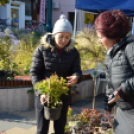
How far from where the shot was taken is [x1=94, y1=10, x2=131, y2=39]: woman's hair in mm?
1546

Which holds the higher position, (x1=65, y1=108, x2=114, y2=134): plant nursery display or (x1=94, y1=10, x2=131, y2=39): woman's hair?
(x1=94, y1=10, x2=131, y2=39): woman's hair

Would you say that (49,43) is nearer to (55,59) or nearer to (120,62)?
(55,59)

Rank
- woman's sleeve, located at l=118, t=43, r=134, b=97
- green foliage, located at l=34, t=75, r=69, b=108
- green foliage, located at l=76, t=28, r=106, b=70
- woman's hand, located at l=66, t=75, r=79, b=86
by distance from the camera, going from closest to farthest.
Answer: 1. woman's sleeve, located at l=118, t=43, r=134, b=97
2. green foliage, located at l=34, t=75, r=69, b=108
3. woman's hand, located at l=66, t=75, r=79, b=86
4. green foliage, located at l=76, t=28, r=106, b=70

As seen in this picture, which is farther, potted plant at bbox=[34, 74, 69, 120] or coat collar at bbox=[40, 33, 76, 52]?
coat collar at bbox=[40, 33, 76, 52]

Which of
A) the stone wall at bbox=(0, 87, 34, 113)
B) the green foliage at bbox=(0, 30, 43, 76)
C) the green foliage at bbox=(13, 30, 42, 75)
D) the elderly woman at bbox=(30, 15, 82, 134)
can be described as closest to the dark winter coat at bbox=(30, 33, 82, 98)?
the elderly woman at bbox=(30, 15, 82, 134)

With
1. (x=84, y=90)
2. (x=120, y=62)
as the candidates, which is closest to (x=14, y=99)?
(x=84, y=90)

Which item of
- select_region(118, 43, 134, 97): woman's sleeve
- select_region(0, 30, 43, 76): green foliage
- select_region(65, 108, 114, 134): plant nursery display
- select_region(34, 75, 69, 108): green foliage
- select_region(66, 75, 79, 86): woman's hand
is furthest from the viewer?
select_region(0, 30, 43, 76): green foliage

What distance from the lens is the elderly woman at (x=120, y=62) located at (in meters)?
1.49

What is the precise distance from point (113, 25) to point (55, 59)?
33.3 inches

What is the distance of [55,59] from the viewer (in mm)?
2178

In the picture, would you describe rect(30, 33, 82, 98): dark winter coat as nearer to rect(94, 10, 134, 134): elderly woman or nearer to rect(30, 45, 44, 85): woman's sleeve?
rect(30, 45, 44, 85): woman's sleeve

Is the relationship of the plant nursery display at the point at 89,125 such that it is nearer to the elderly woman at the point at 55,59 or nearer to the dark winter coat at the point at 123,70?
the elderly woman at the point at 55,59

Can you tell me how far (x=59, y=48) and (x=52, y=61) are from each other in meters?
0.18

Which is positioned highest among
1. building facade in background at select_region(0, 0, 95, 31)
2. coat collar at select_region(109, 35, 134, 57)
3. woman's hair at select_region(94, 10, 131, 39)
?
building facade in background at select_region(0, 0, 95, 31)
